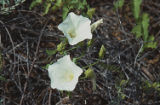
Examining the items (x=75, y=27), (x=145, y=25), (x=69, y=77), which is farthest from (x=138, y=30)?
(x=69, y=77)

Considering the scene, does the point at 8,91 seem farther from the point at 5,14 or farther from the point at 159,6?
the point at 159,6

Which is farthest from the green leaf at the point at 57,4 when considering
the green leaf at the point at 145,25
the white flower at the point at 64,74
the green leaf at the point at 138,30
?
the green leaf at the point at 145,25

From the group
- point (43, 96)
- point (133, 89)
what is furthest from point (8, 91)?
point (133, 89)

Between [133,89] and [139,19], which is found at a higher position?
[139,19]

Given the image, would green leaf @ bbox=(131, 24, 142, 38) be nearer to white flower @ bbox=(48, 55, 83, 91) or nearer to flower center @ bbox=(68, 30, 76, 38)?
flower center @ bbox=(68, 30, 76, 38)

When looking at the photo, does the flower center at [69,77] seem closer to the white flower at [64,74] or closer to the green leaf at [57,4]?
the white flower at [64,74]

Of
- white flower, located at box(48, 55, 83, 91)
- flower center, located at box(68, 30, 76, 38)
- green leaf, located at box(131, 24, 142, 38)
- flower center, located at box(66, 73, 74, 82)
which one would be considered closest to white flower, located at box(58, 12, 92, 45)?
flower center, located at box(68, 30, 76, 38)
